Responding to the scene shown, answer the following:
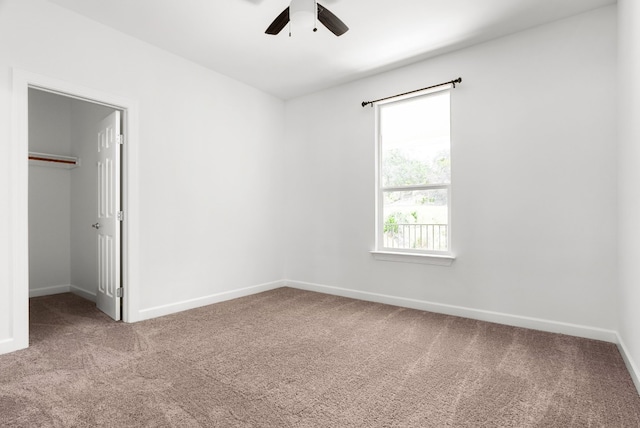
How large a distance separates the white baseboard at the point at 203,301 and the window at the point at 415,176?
180 cm

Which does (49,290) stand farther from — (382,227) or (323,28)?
(323,28)

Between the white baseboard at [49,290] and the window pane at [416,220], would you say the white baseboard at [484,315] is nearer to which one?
the window pane at [416,220]

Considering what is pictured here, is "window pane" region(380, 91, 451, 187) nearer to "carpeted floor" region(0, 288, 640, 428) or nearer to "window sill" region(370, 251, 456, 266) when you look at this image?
"window sill" region(370, 251, 456, 266)

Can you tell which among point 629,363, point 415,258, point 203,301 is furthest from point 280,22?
point 629,363

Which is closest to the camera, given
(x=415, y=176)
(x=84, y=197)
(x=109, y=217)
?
(x=109, y=217)

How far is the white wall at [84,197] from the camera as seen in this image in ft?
13.8

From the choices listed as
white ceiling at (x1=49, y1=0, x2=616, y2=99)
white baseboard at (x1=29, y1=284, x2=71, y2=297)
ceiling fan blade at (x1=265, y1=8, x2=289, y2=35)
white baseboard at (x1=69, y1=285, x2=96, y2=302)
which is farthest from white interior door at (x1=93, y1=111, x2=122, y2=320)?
ceiling fan blade at (x1=265, y1=8, x2=289, y2=35)

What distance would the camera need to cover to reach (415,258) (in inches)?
150

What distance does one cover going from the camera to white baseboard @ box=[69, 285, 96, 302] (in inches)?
168

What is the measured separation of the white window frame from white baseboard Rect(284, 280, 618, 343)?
0.48 metres

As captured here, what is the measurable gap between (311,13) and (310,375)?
2.58 meters

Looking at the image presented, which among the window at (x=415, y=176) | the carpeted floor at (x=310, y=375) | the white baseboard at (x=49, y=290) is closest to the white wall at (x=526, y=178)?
the window at (x=415, y=176)

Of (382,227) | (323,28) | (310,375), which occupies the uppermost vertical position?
(323,28)

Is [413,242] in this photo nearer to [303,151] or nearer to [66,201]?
[303,151]
